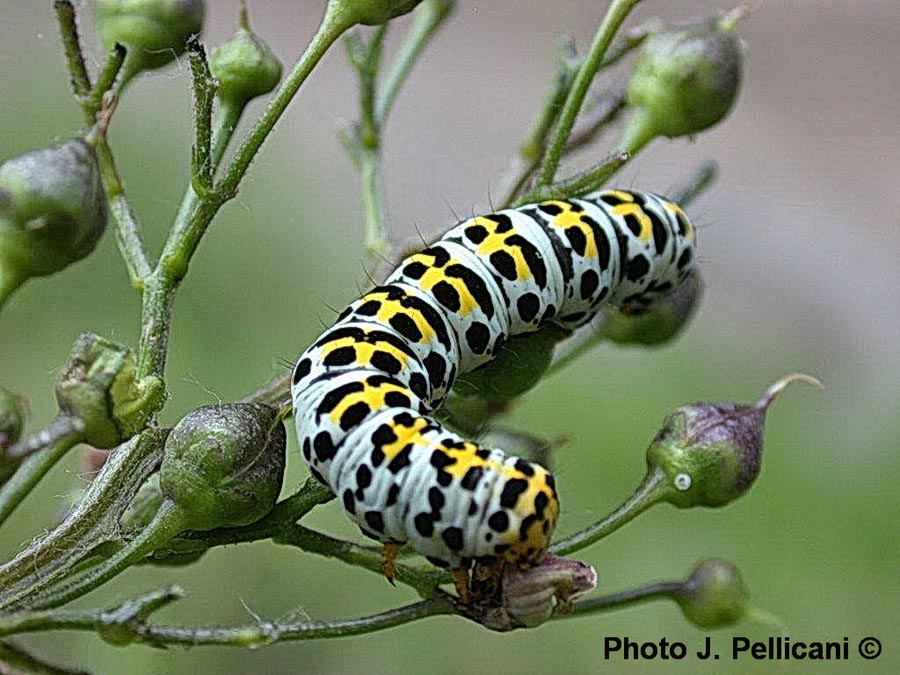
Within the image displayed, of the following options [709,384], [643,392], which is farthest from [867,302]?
[643,392]

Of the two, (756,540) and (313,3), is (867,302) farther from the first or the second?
(313,3)

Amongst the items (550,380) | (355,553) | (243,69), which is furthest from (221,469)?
(550,380)

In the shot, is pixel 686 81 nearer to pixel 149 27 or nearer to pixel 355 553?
pixel 149 27

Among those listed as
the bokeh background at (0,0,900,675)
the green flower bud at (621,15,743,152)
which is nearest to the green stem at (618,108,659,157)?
the green flower bud at (621,15,743,152)

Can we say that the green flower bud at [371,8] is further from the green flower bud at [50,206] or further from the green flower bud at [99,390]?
the green flower bud at [99,390]

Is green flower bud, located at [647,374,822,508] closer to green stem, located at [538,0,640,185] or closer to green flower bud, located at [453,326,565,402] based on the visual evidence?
green flower bud, located at [453,326,565,402]

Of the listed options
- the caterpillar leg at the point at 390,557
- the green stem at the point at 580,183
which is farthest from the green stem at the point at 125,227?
the green stem at the point at 580,183

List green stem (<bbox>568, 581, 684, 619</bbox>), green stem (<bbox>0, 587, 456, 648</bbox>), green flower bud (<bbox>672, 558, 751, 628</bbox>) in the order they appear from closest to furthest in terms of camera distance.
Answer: green stem (<bbox>0, 587, 456, 648</bbox>)
green stem (<bbox>568, 581, 684, 619</bbox>)
green flower bud (<bbox>672, 558, 751, 628</bbox>)
